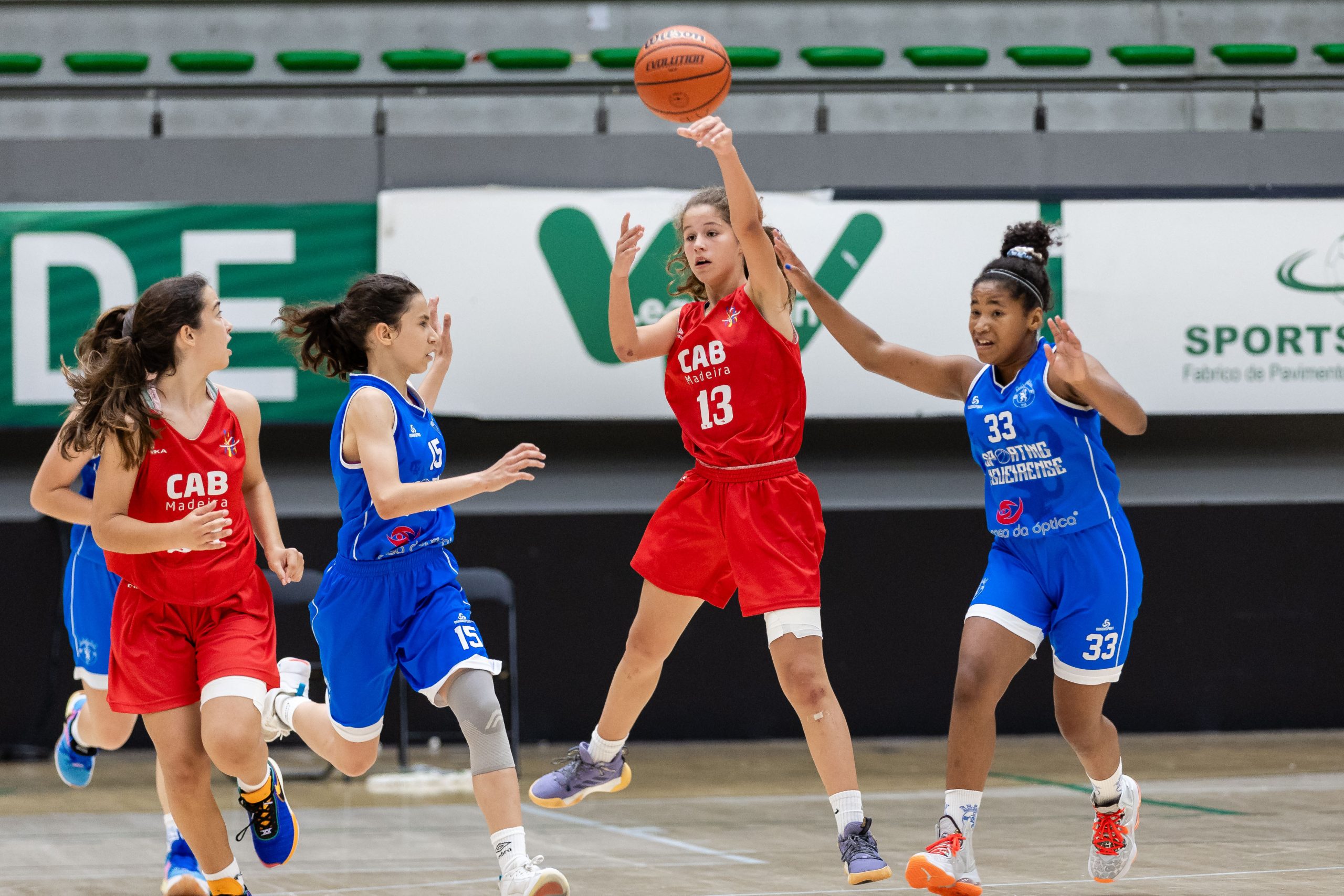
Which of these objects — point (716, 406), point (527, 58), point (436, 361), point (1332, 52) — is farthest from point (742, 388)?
point (1332, 52)

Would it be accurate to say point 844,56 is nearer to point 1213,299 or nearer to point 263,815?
point 1213,299

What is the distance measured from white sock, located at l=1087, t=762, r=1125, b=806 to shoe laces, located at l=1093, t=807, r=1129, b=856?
3cm

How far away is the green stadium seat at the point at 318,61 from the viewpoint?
1062 centimetres

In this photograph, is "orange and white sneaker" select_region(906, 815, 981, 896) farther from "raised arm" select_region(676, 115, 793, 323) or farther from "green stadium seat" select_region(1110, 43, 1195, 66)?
"green stadium seat" select_region(1110, 43, 1195, 66)

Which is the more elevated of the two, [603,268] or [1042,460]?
[603,268]

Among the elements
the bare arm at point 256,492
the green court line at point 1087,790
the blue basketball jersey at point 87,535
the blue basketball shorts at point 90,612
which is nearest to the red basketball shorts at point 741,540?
the bare arm at point 256,492

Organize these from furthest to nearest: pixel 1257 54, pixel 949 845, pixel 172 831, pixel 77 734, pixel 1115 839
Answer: pixel 1257 54
pixel 77 734
pixel 172 831
pixel 1115 839
pixel 949 845

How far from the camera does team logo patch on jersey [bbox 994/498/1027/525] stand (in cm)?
441

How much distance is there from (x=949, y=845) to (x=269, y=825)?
1998 mm

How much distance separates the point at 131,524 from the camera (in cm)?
386

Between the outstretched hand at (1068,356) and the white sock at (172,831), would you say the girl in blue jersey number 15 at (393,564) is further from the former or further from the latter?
the outstretched hand at (1068,356)

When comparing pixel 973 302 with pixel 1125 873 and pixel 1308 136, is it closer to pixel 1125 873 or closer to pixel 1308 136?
pixel 1125 873

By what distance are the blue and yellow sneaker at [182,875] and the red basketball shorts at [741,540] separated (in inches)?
65.7

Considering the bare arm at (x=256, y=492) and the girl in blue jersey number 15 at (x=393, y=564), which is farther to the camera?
the bare arm at (x=256, y=492)
